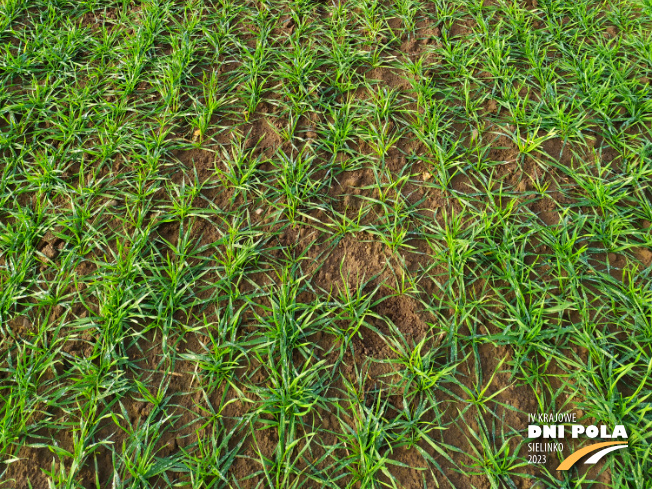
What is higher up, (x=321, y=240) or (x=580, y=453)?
(x=321, y=240)

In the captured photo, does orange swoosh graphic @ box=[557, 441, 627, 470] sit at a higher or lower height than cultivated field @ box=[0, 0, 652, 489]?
lower

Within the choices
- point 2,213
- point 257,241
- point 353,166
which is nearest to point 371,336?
point 257,241

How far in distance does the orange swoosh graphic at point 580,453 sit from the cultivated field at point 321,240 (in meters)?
0.04

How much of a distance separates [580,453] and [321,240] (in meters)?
1.38

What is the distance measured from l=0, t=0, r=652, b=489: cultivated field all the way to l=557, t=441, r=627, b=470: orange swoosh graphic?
0.04 meters

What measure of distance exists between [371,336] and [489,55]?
199 cm

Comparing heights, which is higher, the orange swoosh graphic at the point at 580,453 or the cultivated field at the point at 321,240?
the cultivated field at the point at 321,240

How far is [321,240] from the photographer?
221 centimetres

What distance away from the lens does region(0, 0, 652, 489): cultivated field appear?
5.56 ft

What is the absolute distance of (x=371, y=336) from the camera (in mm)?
1939

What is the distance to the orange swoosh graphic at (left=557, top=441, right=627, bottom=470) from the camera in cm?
163

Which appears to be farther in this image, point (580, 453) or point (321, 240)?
point (321, 240)

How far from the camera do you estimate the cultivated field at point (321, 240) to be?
5.56 feet

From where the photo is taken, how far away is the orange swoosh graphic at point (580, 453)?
1.63m
